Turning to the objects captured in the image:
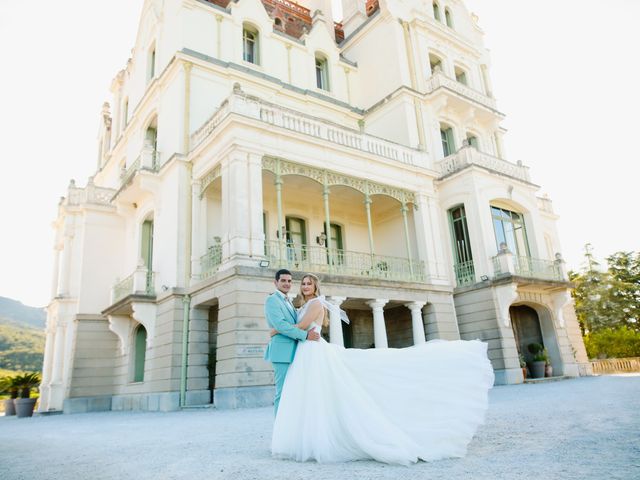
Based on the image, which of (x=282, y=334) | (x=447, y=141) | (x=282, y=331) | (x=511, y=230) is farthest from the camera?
(x=447, y=141)

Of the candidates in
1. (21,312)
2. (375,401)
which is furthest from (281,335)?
(21,312)

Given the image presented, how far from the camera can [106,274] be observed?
1938 cm

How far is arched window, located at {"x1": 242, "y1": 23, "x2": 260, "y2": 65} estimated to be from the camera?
19.6 meters

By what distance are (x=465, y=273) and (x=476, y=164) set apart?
14.5ft

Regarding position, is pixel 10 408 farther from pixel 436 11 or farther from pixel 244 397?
pixel 436 11

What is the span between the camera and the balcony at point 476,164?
18.8 m

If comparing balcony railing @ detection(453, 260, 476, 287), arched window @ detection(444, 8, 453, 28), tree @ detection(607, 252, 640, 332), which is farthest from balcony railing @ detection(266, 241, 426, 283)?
tree @ detection(607, 252, 640, 332)

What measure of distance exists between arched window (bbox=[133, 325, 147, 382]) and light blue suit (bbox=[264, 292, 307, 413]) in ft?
45.8

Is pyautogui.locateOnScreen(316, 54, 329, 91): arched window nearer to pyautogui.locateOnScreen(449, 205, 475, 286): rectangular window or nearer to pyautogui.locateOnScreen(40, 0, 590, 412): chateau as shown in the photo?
pyautogui.locateOnScreen(40, 0, 590, 412): chateau

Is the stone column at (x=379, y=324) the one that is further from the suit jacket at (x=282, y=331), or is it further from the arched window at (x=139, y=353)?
the suit jacket at (x=282, y=331)

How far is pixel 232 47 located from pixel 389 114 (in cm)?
738

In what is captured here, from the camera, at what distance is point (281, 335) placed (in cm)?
467

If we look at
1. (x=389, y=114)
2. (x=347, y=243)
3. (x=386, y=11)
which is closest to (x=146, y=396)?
(x=347, y=243)

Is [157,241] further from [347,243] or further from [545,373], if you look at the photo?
[545,373]
